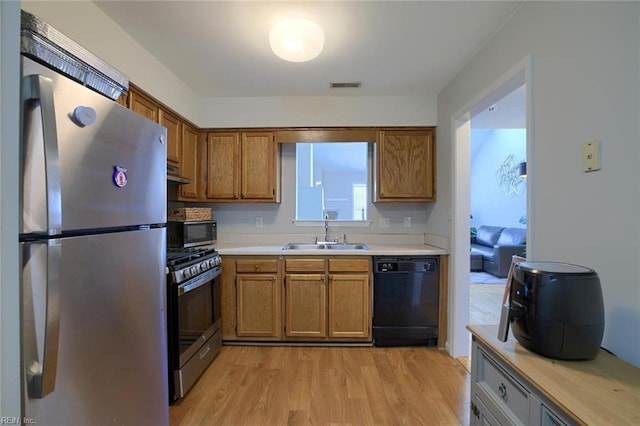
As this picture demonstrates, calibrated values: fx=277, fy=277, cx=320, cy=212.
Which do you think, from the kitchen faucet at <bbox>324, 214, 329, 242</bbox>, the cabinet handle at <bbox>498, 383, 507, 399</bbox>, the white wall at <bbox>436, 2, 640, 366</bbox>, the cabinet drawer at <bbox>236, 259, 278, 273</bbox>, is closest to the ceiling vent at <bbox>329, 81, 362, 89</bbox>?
the white wall at <bbox>436, 2, 640, 366</bbox>

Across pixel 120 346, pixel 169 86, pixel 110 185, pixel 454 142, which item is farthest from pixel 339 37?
pixel 120 346

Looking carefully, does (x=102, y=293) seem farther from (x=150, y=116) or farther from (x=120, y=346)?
(x=150, y=116)

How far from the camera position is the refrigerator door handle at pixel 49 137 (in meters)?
0.73

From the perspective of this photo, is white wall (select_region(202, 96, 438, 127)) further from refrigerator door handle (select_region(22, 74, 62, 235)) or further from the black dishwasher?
refrigerator door handle (select_region(22, 74, 62, 235))

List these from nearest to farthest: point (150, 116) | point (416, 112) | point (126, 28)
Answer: point (126, 28) < point (150, 116) < point (416, 112)

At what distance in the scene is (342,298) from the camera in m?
2.61

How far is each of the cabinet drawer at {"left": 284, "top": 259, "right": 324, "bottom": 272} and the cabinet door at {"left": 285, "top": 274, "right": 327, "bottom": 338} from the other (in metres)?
0.06

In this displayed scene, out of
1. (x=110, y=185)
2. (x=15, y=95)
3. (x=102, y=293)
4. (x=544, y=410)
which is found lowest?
(x=544, y=410)

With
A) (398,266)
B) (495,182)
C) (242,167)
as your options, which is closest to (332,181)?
(242,167)

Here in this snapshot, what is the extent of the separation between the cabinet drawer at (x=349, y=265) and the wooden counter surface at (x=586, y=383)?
1.58m

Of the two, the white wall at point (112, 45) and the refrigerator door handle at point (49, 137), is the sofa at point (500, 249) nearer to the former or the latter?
the white wall at point (112, 45)

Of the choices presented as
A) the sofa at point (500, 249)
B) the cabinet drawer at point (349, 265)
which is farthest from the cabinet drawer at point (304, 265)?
the sofa at point (500, 249)

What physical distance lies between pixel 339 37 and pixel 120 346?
212 cm

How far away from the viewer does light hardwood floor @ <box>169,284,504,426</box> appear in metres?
1.73
